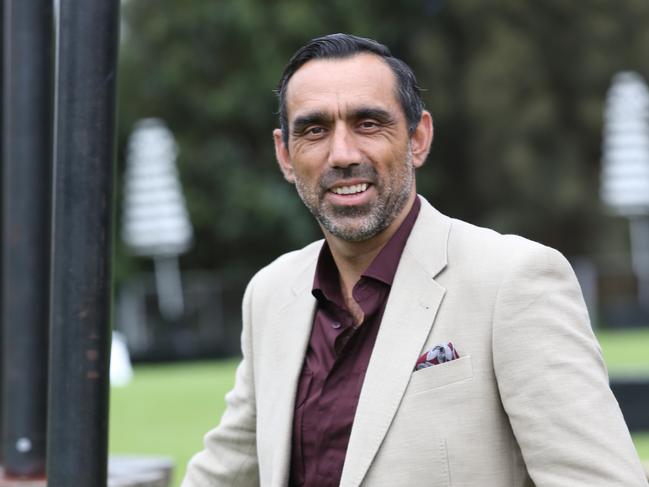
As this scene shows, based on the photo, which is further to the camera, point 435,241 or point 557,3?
point 557,3

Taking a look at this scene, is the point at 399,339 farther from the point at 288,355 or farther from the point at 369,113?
the point at 369,113

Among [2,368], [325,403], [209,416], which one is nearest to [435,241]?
[325,403]

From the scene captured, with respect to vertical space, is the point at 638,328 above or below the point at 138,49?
below

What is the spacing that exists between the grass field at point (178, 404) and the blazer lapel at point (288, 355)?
567 centimetres

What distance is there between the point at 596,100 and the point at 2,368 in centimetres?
2742

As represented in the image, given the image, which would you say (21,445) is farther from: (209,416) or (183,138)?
(183,138)

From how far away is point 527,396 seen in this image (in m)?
2.26

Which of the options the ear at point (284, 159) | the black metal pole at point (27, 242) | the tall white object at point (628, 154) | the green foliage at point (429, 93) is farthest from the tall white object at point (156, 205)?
the ear at point (284, 159)

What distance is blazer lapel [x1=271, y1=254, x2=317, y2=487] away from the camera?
8.55ft

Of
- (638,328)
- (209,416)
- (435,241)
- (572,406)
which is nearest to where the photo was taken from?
(572,406)

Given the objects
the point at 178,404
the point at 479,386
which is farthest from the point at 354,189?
the point at 178,404

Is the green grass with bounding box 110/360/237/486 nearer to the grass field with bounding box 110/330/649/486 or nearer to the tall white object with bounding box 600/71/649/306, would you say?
the grass field with bounding box 110/330/649/486

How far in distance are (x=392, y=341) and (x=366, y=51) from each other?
0.60m

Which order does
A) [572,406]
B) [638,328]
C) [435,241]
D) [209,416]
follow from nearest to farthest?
[572,406] → [435,241] → [209,416] → [638,328]
